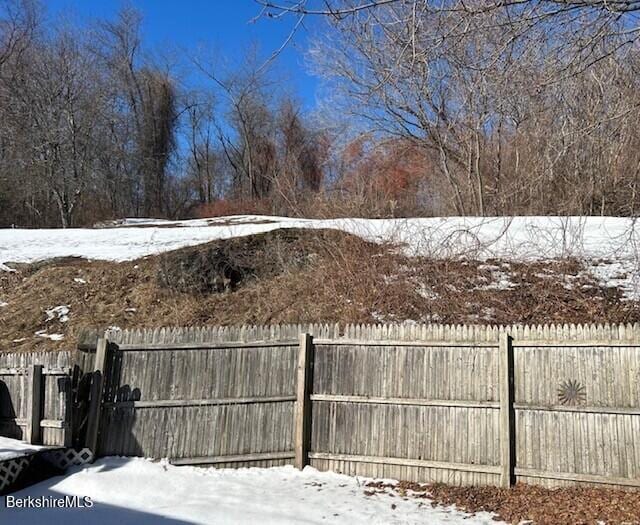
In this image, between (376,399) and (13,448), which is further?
(376,399)

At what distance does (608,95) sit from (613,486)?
16.5ft

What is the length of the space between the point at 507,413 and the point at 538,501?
0.89m

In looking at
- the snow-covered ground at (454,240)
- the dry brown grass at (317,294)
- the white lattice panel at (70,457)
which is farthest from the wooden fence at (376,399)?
→ the snow-covered ground at (454,240)

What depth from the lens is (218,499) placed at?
573cm

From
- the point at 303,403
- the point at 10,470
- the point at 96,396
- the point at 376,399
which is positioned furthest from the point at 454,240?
the point at 10,470

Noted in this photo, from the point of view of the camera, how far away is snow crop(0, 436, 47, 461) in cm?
594

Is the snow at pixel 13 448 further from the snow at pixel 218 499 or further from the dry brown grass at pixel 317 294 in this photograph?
the dry brown grass at pixel 317 294

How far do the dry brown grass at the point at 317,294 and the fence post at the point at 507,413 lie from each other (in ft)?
9.28

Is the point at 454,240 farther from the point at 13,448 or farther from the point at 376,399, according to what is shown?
the point at 13,448

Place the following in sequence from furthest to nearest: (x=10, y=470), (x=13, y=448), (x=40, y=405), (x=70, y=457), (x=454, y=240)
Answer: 1. (x=454, y=240)
2. (x=40, y=405)
3. (x=70, y=457)
4. (x=13, y=448)
5. (x=10, y=470)

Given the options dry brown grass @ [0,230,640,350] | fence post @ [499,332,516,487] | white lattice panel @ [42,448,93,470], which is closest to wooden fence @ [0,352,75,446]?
white lattice panel @ [42,448,93,470]

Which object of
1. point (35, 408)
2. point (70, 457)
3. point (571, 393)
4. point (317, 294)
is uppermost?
point (317, 294)

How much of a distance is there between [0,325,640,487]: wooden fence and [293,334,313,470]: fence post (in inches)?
0.6

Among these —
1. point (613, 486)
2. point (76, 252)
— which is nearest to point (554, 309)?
point (613, 486)
